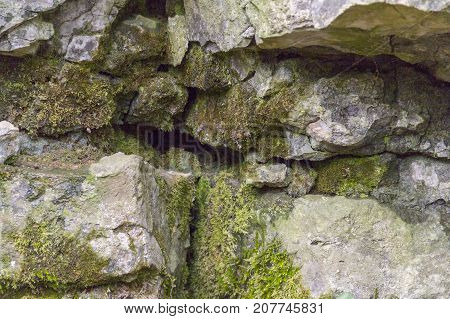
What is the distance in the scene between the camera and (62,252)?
3.21m

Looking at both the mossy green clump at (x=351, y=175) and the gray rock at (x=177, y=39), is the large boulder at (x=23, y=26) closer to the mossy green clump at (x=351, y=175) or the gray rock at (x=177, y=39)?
the gray rock at (x=177, y=39)

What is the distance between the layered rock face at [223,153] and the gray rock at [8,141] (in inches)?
0.6

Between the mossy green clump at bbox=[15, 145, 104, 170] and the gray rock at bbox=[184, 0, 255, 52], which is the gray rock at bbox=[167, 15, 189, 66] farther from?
the mossy green clump at bbox=[15, 145, 104, 170]

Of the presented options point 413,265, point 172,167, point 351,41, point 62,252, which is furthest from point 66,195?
point 413,265

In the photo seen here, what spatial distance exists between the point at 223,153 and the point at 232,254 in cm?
83

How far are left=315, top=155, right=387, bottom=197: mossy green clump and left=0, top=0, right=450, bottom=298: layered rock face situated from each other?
1 cm

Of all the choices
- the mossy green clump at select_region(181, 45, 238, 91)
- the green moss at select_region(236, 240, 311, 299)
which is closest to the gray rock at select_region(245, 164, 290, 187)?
the green moss at select_region(236, 240, 311, 299)

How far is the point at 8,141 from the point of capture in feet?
11.5

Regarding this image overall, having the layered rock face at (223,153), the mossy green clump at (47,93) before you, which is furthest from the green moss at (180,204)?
the mossy green clump at (47,93)

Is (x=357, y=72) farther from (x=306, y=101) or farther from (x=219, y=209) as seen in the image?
(x=219, y=209)

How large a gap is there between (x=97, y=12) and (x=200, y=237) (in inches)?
72.0

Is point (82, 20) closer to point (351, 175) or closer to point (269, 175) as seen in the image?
point (269, 175)

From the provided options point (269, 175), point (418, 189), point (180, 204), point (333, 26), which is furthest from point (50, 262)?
point (418, 189)

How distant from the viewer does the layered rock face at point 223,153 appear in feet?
10.6
